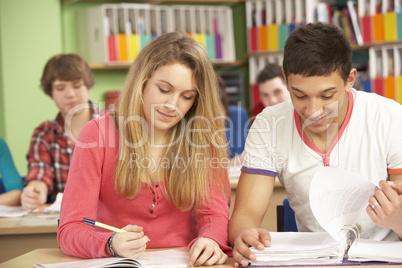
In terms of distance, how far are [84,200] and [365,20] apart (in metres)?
3.75

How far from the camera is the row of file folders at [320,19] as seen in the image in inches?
184

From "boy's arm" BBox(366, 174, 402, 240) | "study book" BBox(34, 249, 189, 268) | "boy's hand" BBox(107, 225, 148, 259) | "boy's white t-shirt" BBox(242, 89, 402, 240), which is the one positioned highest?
"boy's white t-shirt" BBox(242, 89, 402, 240)

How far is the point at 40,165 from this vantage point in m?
2.90

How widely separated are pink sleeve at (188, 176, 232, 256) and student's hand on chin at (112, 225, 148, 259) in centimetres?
22

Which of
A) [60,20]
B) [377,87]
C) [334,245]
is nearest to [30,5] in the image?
[60,20]

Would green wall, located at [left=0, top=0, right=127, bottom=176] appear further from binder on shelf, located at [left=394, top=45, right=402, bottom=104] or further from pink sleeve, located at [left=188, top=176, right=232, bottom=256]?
pink sleeve, located at [left=188, top=176, right=232, bottom=256]

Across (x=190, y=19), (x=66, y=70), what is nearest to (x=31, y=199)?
(x=66, y=70)

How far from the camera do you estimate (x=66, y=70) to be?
3062 millimetres

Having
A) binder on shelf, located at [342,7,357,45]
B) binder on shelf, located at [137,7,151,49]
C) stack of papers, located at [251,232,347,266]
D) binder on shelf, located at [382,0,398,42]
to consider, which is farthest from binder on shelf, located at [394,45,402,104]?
stack of papers, located at [251,232,347,266]

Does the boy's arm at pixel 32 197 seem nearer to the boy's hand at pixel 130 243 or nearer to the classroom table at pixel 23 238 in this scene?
the classroom table at pixel 23 238

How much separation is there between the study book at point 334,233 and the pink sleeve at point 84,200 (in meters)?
0.44

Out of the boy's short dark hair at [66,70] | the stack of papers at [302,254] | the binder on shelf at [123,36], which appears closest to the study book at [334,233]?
the stack of papers at [302,254]

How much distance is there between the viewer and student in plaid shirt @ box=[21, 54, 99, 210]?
292 centimetres

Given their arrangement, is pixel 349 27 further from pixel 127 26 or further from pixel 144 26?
pixel 127 26
